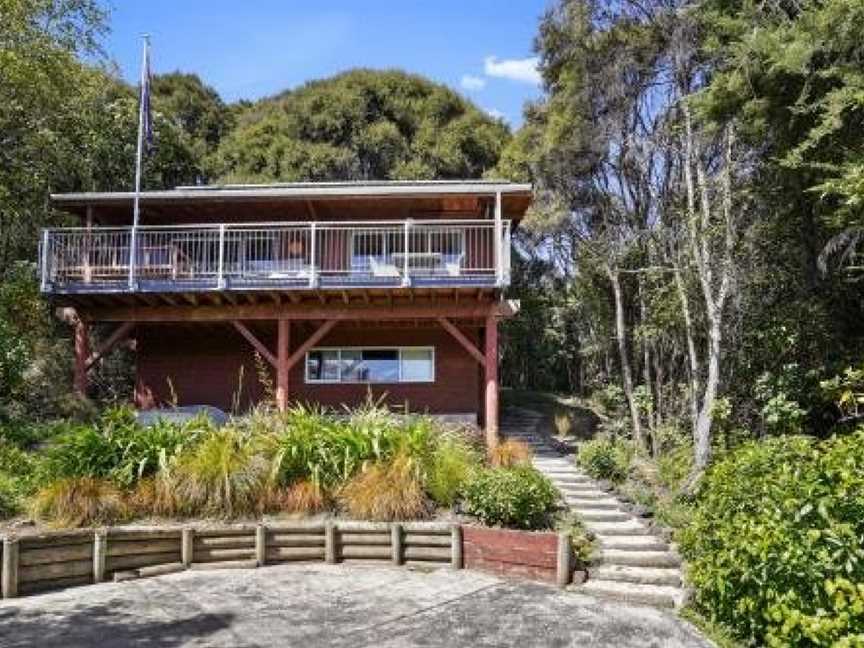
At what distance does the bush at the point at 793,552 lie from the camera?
21.7 ft

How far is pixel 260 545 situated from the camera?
34.0 ft

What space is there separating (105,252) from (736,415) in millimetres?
13613

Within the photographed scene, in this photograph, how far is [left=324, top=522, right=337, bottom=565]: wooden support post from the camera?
10.5m

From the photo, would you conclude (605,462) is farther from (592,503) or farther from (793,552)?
(793,552)

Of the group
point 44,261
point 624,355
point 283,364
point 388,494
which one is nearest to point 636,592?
point 388,494

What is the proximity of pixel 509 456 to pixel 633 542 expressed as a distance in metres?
2.57

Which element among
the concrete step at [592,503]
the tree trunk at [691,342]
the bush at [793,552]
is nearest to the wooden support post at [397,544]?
the concrete step at [592,503]

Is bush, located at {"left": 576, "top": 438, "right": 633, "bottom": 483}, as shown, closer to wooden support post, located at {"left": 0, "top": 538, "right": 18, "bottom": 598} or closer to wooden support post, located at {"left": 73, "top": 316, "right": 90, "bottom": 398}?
wooden support post, located at {"left": 0, "top": 538, "right": 18, "bottom": 598}

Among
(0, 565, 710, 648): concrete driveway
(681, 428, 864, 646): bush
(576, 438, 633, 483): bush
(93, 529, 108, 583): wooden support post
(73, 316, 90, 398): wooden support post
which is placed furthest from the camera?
(73, 316, 90, 398): wooden support post

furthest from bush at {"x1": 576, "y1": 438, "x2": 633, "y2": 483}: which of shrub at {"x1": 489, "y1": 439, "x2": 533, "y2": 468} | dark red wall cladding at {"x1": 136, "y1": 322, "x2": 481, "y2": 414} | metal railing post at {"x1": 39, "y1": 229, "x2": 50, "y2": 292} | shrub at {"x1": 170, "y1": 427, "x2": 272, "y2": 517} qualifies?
metal railing post at {"x1": 39, "y1": 229, "x2": 50, "y2": 292}

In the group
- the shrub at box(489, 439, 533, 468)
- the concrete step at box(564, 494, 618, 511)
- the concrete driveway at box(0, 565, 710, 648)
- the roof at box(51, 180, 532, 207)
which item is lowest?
the concrete driveway at box(0, 565, 710, 648)

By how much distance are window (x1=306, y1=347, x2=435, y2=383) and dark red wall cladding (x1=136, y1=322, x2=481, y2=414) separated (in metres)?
0.14

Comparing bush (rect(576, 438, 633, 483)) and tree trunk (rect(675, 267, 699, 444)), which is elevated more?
tree trunk (rect(675, 267, 699, 444))

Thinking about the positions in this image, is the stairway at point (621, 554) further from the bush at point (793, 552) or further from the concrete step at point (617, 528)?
the bush at point (793, 552)
